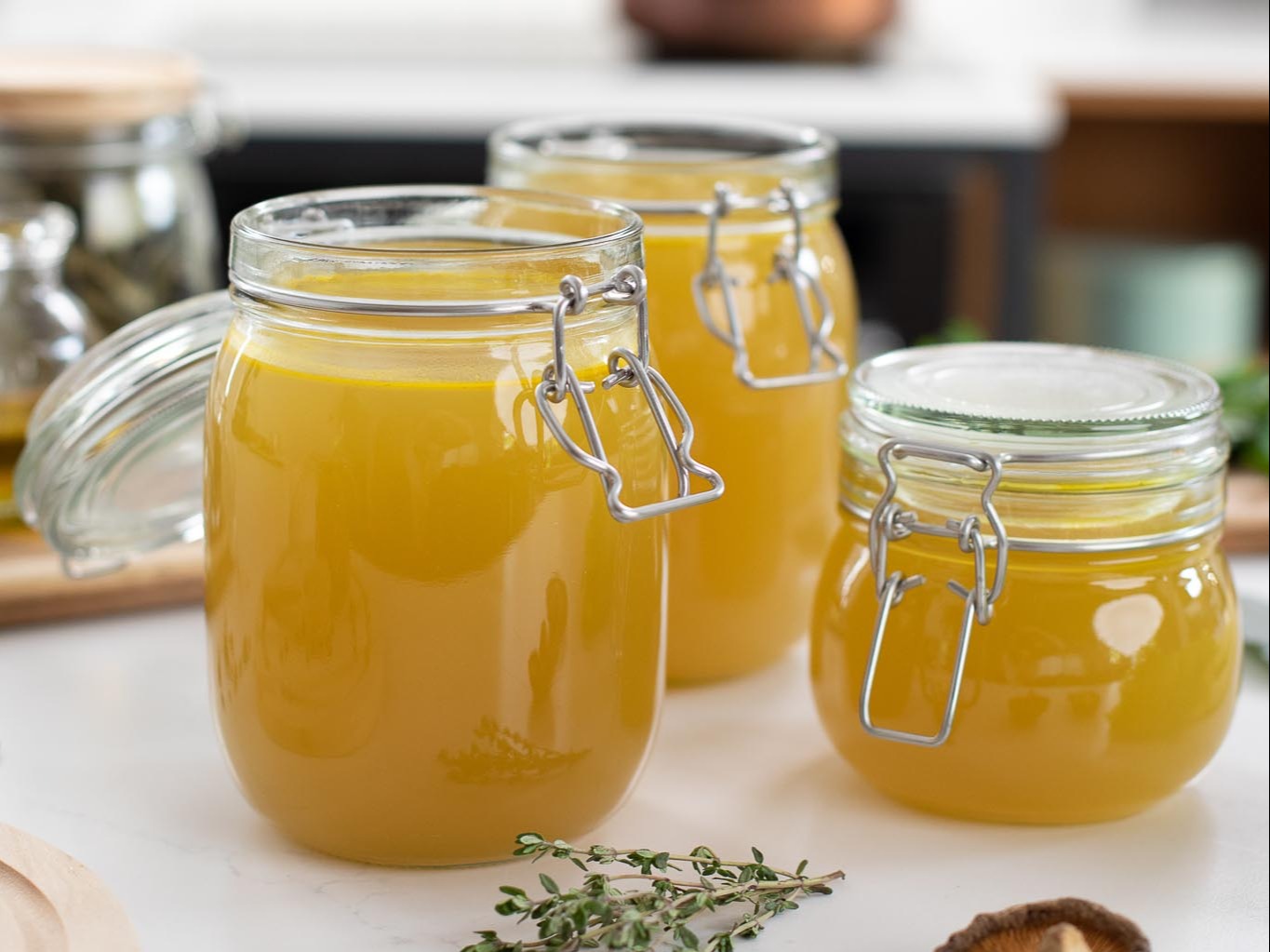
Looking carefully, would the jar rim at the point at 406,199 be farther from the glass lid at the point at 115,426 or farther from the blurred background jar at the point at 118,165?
the blurred background jar at the point at 118,165

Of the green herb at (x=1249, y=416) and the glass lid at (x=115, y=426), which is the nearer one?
the glass lid at (x=115, y=426)

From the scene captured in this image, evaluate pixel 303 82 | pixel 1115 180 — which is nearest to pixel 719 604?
pixel 303 82

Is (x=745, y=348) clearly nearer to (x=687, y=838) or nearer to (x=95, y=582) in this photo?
(x=687, y=838)

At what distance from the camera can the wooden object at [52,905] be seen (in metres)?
0.52

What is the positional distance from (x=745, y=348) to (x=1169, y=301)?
6.08ft

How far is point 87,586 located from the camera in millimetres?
814

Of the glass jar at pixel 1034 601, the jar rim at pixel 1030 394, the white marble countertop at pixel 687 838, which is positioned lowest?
the white marble countertop at pixel 687 838

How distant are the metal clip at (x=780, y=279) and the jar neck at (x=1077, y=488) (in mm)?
98

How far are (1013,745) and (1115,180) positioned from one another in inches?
94.4

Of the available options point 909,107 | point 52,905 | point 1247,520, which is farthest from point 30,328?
point 909,107

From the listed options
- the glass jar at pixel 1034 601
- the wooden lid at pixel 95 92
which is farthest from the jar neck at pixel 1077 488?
the wooden lid at pixel 95 92

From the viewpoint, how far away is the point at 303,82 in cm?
219

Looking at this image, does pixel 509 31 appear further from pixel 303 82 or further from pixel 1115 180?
pixel 1115 180

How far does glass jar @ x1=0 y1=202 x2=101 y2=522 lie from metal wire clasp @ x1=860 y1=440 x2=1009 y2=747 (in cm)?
51
